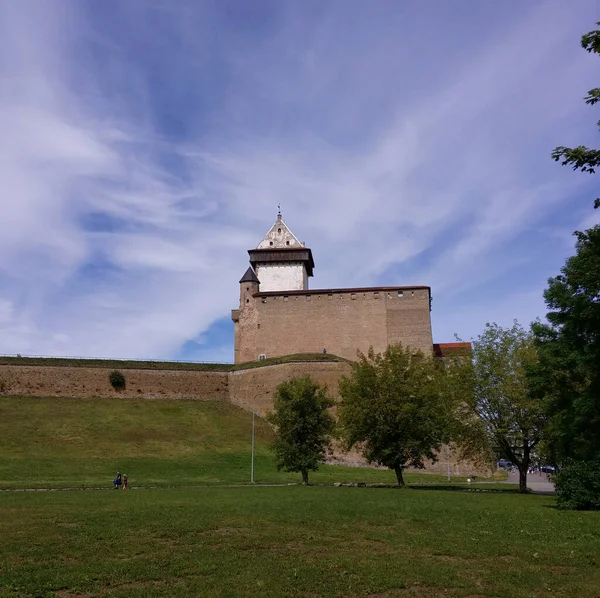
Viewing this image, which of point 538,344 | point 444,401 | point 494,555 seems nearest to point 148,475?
point 444,401

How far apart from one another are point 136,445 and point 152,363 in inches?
637

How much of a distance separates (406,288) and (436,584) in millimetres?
53934

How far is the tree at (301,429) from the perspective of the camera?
3166 centimetres

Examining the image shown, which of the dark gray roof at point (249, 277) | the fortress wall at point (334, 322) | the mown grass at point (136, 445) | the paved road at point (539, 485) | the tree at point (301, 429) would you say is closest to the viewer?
the tree at point (301, 429)

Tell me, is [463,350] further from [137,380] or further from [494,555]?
[137,380]

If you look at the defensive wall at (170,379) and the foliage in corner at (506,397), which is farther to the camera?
the defensive wall at (170,379)

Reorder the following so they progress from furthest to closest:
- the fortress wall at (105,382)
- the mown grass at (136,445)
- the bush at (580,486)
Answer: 1. the fortress wall at (105,382)
2. the mown grass at (136,445)
3. the bush at (580,486)

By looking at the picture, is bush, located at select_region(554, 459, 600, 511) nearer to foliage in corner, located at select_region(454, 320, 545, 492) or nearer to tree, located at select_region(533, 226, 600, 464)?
tree, located at select_region(533, 226, 600, 464)

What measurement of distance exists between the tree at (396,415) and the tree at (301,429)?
2158 mm

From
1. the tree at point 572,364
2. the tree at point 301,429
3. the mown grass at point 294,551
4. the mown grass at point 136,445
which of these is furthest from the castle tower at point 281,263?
the mown grass at point 294,551

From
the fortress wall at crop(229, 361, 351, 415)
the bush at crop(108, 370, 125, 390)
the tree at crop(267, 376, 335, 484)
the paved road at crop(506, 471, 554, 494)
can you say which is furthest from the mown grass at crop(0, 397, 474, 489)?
the paved road at crop(506, 471, 554, 494)

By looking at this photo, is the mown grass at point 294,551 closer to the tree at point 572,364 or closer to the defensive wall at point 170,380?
the tree at point 572,364

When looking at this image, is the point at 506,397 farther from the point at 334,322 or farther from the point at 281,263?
the point at 281,263

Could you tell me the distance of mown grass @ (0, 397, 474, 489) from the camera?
1339 inches
